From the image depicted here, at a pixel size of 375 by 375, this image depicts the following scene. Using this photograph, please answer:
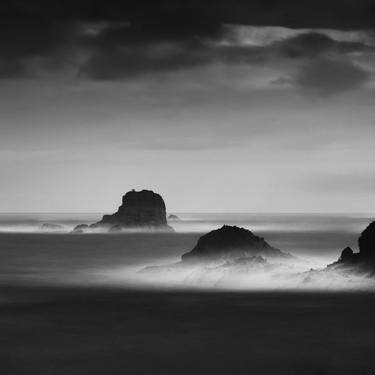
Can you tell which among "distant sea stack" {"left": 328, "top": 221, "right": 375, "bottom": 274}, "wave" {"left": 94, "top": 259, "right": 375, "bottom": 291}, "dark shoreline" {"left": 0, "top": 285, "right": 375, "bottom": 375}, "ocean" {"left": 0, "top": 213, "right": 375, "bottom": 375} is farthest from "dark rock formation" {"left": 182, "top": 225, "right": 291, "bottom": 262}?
"distant sea stack" {"left": 328, "top": 221, "right": 375, "bottom": 274}

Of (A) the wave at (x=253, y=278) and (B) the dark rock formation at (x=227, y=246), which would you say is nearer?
(A) the wave at (x=253, y=278)

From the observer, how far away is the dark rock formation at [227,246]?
2721 inches

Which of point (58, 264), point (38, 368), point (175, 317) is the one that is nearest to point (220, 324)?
point (175, 317)

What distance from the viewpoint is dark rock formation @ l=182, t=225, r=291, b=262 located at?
6912cm

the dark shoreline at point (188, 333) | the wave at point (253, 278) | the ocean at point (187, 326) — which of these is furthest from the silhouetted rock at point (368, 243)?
the dark shoreline at point (188, 333)

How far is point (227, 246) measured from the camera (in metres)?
69.6

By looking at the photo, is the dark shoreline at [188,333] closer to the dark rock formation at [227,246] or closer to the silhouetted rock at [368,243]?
the silhouetted rock at [368,243]

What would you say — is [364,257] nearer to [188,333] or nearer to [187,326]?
[187,326]

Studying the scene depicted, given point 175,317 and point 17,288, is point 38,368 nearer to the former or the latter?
point 175,317

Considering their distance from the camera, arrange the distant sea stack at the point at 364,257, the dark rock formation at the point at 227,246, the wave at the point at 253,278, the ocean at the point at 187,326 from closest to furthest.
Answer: the ocean at the point at 187,326 → the wave at the point at 253,278 → the distant sea stack at the point at 364,257 → the dark rock formation at the point at 227,246

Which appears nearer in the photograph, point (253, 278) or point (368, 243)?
point (368, 243)

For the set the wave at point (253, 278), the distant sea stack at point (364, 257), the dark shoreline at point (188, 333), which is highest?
the distant sea stack at point (364, 257)

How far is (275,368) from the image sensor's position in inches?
1371

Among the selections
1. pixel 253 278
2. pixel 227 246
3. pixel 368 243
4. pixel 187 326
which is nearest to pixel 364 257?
pixel 368 243
